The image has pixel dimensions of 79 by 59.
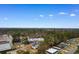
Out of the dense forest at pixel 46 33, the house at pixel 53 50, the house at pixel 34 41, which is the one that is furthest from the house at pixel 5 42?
the house at pixel 53 50

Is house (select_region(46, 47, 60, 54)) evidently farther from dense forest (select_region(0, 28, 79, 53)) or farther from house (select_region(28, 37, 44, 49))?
house (select_region(28, 37, 44, 49))

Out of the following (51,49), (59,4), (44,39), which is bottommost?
(51,49)

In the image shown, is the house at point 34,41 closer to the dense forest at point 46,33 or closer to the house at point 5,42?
the dense forest at point 46,33

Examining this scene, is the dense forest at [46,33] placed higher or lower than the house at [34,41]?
higher

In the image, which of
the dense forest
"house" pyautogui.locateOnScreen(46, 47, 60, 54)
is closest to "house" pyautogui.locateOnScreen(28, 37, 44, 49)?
the dense forest

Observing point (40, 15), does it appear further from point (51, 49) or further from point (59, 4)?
point (51, 49)

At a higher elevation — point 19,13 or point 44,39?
point 19,13

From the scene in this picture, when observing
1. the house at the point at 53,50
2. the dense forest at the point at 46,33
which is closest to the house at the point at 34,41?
the dense forest at the point at 46,33

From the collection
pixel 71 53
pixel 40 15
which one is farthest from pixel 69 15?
pixel 71 53
